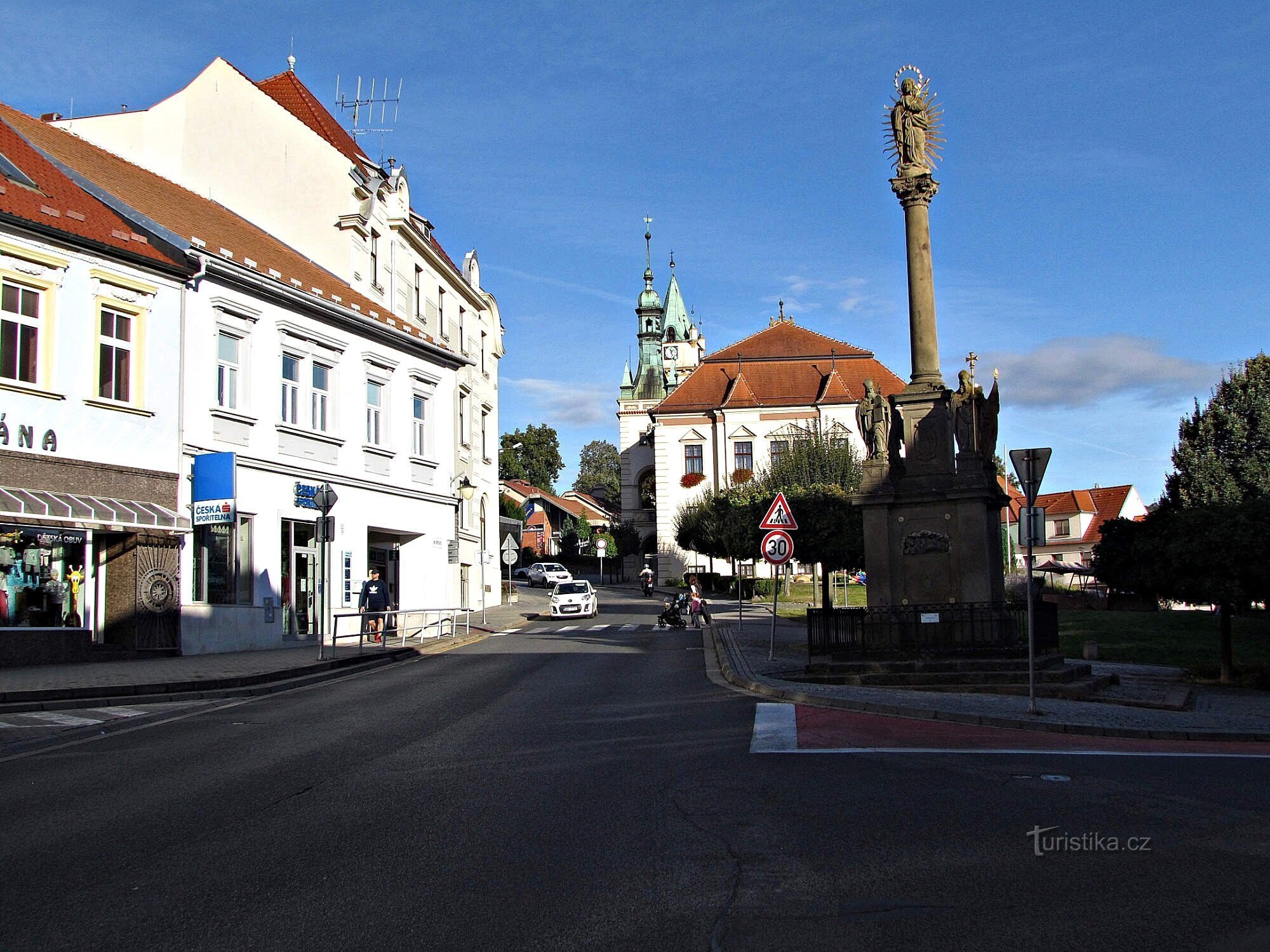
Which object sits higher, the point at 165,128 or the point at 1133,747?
the point at 165,128

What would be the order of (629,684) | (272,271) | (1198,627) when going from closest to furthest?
(629,684), (272,271), (1198,627)

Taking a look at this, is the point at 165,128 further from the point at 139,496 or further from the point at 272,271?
the point at 139,496

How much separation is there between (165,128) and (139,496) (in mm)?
14265

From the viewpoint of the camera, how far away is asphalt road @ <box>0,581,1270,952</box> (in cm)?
511

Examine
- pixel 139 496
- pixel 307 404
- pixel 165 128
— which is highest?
pixel 165 128

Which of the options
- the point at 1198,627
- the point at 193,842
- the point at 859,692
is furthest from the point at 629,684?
the point at 1198,627

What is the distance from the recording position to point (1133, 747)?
11.0 meters

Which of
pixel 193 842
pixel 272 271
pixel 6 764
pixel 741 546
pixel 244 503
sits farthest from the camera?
pixel 741 546

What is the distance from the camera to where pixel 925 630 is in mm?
16906

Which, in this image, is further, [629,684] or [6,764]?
[629,684]

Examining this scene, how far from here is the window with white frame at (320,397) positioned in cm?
2824

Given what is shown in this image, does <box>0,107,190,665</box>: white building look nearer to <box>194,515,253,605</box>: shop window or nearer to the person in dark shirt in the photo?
<box>194,515,253,605</box>: shop window

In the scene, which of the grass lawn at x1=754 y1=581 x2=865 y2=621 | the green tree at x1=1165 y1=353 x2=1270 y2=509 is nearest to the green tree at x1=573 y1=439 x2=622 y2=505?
the grass lawn at x1=754 y1=581 x2=865 y2=621

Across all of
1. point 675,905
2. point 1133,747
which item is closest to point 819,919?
point 675,905
